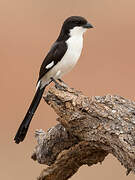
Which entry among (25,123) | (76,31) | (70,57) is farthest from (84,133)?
(76,31)

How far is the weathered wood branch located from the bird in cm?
99

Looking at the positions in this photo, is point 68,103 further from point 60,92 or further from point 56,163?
point 56,163

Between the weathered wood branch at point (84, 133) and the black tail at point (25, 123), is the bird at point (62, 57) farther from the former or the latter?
the weathered wood branch at point (84, 133)

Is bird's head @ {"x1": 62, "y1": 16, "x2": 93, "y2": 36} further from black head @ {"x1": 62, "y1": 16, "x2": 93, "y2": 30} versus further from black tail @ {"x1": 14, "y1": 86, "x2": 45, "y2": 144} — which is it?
black tail @ {"x1": 14, "y1": 86, "x2": 45, "y2": 144}

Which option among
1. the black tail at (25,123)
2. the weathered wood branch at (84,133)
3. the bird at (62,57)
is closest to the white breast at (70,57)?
the bird at (62,57)

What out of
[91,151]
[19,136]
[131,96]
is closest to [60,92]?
[91,151]

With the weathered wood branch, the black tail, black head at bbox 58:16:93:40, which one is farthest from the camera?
black head at bbox 58:16:93:40

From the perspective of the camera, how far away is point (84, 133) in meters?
5.85

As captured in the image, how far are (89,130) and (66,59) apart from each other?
62.0 inches

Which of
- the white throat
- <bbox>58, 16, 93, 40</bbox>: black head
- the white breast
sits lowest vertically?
the white breast

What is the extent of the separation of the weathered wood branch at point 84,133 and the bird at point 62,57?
989mm

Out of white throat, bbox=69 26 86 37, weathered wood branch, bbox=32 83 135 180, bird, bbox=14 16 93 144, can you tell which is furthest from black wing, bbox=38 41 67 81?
weathered wood branch, bbox=32 83 135 180

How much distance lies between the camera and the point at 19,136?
23.2 feet

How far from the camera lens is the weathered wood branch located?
18.2 feet
